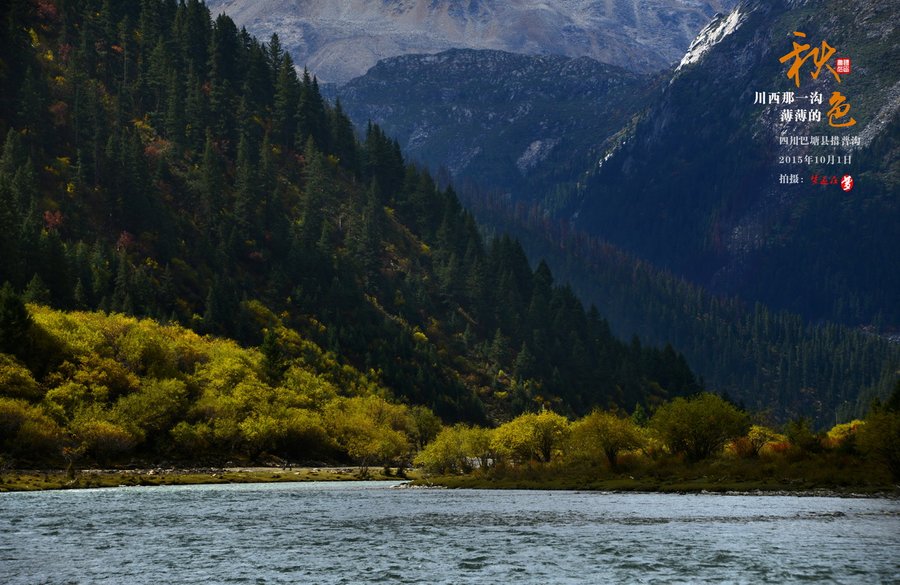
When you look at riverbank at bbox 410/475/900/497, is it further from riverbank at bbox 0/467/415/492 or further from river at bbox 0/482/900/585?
riverbank at bbox 0/467/415/492

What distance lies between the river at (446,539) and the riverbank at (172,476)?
6980mm

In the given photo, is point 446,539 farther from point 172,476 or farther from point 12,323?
point 12,323

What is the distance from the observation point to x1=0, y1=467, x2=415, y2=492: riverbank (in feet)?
423

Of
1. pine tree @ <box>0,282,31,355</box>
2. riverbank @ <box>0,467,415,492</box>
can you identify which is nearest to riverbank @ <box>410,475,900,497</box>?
riverbank @ <box>0,467,415,492</box>

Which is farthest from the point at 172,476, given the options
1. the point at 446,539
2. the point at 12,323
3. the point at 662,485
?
the point at 446,539

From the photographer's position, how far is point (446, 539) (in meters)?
84.3

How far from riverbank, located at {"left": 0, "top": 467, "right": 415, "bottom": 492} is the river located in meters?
6.98

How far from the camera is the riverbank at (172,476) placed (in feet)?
423

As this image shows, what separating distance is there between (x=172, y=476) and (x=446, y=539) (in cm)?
7633

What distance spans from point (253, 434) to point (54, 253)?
5092cm

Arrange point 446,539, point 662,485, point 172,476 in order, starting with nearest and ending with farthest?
point 446,539
point 662,485
point 172,476

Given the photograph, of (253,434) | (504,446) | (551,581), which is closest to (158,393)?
(253,434)

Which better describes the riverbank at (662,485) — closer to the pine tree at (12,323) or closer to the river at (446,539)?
A: the river at (446,539)

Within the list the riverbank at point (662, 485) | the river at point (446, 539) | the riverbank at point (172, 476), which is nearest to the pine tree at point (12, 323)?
the riverbank at point (172, 476)
